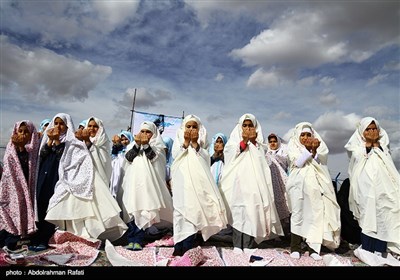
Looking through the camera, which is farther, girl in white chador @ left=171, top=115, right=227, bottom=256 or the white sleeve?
the white sleeve

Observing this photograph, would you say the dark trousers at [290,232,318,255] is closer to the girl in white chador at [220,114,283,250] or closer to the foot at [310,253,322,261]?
the foot at [310,253,322,261]

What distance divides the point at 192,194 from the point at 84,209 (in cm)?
156

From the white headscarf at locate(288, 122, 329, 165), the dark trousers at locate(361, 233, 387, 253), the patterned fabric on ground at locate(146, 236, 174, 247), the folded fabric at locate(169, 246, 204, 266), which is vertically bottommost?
the patterned fabric on ground at locate(146, 236, 174, 247)

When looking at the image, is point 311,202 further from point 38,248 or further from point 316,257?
point 38,248

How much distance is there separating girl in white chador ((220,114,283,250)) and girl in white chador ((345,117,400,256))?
1.22 meters

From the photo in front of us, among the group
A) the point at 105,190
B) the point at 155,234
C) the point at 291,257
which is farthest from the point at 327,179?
the point at 105,190

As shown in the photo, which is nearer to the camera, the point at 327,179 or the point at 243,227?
the point at 243,227

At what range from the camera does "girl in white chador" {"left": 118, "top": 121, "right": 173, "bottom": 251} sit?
4680 millimetres

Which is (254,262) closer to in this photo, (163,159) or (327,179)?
(327,179)

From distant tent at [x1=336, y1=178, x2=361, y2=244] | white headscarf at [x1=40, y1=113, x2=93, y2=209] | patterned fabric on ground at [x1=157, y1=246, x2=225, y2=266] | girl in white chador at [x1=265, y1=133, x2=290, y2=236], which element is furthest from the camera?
girl in white chador at [x1=265, y1=133, x2=290, y2=236]

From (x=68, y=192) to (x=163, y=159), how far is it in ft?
5.11

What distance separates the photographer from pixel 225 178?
191 inches

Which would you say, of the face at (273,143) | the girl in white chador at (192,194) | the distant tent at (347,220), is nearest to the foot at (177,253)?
the girl in white chador at (192,194)

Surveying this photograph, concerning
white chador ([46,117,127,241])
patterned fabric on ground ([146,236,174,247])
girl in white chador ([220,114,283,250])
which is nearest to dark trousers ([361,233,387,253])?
girl in white chador ([220,114,283,250])
